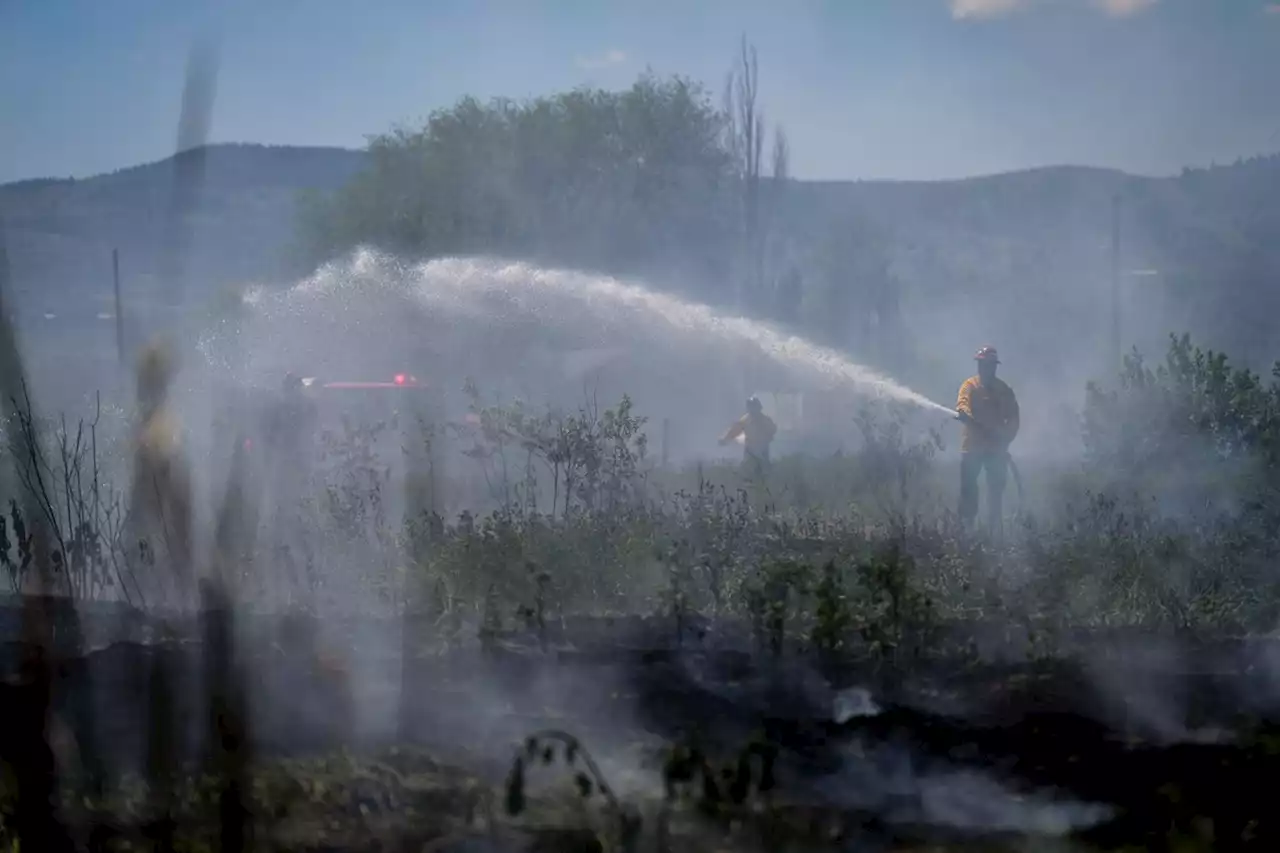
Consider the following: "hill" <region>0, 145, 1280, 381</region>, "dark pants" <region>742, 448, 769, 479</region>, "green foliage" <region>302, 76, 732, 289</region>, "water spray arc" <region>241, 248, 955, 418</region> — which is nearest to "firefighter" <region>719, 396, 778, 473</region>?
"dark pants" <region>742, 448, 769, 479</region>

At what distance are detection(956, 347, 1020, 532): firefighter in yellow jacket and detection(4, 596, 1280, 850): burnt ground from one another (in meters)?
3.83

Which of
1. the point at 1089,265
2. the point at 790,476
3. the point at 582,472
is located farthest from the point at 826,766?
the point at 1089,265

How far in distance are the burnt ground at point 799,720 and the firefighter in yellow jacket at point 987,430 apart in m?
3.83

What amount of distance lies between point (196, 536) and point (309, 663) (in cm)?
259

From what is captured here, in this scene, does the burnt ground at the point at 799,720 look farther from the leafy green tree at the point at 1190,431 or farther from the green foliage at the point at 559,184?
the green foliage at the point at 559,184

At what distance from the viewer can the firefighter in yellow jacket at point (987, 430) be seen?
366 inches

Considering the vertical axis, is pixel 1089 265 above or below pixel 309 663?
above

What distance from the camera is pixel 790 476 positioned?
391 inches

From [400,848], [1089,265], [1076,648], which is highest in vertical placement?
[1089,265]

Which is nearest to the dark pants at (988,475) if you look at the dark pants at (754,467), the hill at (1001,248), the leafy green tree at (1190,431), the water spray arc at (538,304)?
the leafy green tree at (1190,431)

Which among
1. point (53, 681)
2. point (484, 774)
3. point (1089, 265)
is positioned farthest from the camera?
point (1089, 265)

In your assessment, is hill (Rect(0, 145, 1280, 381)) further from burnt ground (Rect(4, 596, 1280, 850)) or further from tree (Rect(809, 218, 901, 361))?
burnt ground (Rect(4, 596, 1280, 850))

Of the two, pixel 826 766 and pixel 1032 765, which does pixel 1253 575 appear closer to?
pixel 1032 765

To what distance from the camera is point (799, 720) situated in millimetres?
4688
